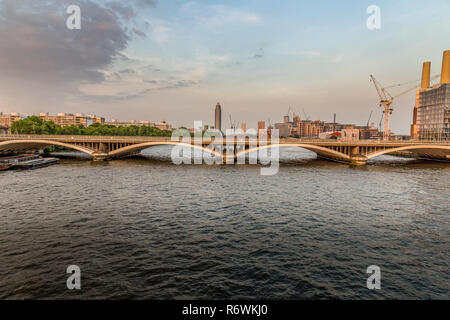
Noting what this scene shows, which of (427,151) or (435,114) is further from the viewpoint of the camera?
(435,114)

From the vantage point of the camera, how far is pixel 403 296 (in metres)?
15.6

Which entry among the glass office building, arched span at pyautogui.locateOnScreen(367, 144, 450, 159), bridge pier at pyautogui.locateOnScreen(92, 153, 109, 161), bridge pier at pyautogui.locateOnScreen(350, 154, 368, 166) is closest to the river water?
bridge pier at pyautogui.locateOnScreen(350, 154, 368, 166)

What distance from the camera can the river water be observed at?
16.2 m

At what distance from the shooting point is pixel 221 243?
22688mm

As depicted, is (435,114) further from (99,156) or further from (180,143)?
(99,156)

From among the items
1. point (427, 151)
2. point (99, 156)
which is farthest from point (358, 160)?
point (99, 156)

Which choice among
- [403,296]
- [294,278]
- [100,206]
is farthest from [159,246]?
[403,296]

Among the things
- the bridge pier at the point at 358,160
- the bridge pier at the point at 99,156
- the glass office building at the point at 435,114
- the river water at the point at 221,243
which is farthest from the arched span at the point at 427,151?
the bridge pier at the point at 99,156

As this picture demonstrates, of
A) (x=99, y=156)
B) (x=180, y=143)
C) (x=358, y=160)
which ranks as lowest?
(x=358, y=160)

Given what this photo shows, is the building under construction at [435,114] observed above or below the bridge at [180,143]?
above

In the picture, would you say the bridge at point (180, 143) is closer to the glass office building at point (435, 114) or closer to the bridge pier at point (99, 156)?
the bridge pier at point (99, 156)

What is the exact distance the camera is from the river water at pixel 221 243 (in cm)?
1620

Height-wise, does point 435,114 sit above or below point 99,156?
above

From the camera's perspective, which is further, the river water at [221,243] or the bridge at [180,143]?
the bridge at [180,143]
